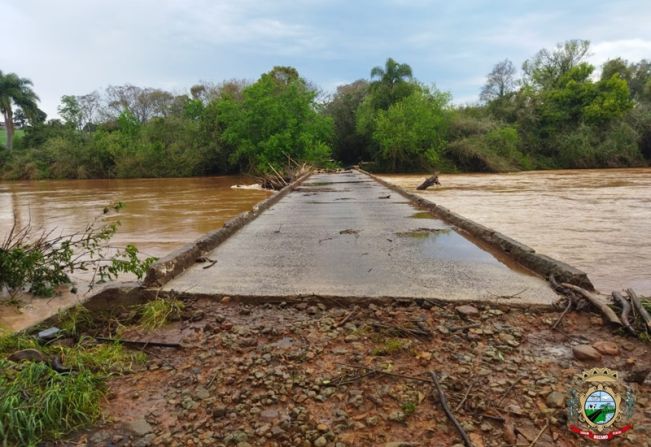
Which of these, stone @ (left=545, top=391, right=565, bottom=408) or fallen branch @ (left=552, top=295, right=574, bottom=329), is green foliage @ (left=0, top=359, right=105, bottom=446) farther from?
fallen branch @ (left=552, top=295, right=574, bottom=329)

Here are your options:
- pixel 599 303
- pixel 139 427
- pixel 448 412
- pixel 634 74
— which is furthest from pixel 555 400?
pixel 634 74

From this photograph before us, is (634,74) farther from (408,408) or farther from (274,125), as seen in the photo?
(408,408)

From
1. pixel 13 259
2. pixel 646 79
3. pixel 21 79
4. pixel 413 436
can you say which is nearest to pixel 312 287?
pixel 413 436

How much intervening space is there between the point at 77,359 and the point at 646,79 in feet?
200

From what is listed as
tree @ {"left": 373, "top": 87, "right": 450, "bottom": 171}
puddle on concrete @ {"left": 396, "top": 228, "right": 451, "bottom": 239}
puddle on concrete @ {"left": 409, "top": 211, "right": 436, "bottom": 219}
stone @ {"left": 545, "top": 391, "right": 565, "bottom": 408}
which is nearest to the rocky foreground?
stone @ {"left": 545, "top": 391, "right": 565, "bottom": 408}

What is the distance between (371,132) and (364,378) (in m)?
38.2

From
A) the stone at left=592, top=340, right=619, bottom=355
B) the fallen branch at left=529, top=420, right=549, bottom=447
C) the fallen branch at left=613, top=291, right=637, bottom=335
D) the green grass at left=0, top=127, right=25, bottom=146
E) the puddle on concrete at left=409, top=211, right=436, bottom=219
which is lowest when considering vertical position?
the fallen branch at left=529, top=420, right=549, bottom=447

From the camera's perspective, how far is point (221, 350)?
133 inches

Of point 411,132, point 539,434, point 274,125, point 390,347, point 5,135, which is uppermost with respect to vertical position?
point 5,135

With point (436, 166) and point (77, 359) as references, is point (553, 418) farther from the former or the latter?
point (436, 166)

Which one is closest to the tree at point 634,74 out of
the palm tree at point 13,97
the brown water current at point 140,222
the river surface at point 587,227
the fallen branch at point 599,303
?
the river surface at point 587,227

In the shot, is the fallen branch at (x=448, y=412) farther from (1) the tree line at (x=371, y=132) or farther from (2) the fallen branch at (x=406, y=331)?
(1) the tree line at (x=371, y=132)

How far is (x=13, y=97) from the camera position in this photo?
44.8 metres

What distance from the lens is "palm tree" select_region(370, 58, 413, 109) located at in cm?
3916
